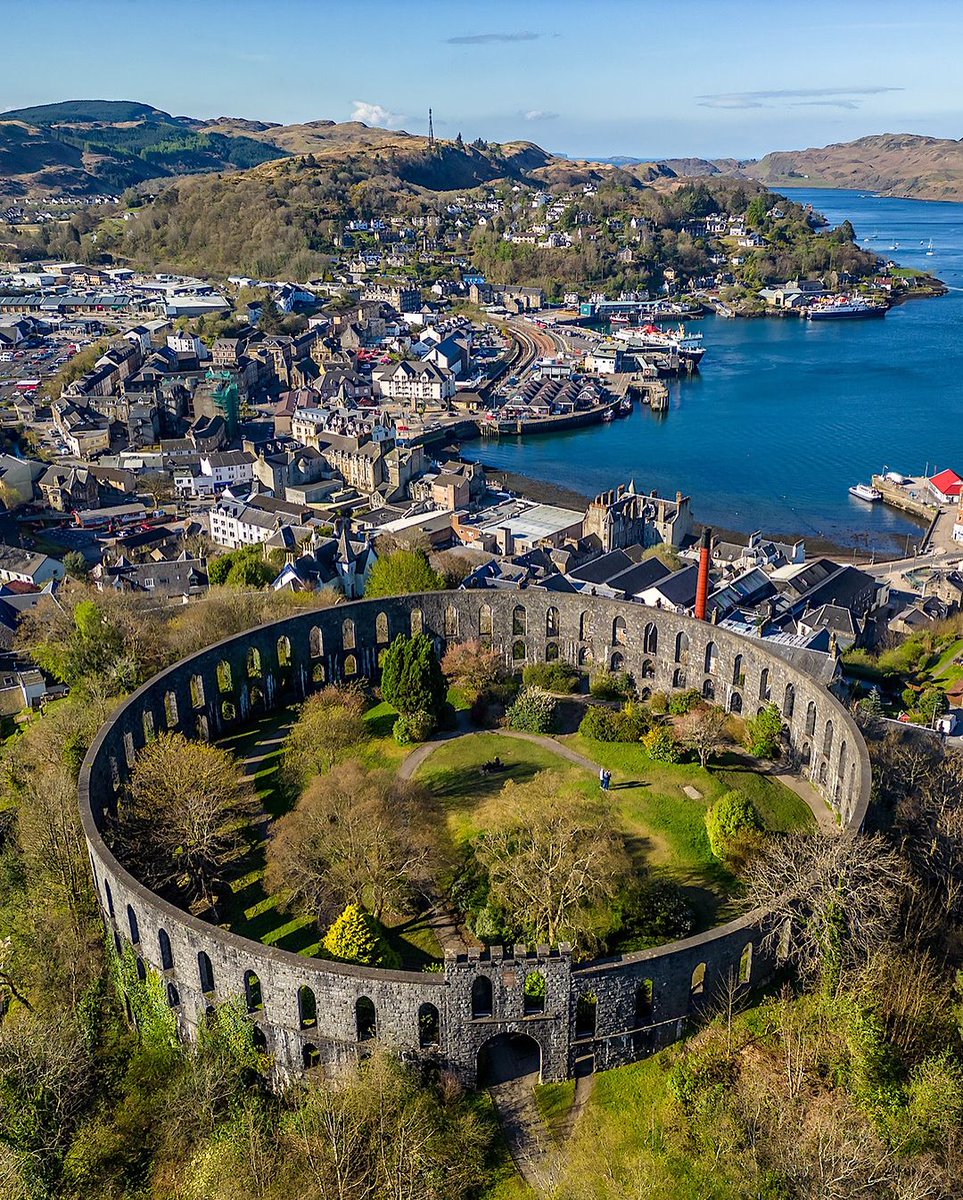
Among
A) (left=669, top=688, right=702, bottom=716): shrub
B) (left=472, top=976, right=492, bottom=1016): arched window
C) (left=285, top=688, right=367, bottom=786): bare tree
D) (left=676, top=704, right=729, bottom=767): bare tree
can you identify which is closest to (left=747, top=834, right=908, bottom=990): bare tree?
(left=472, top=976, right=492, bottom=1016): arched window

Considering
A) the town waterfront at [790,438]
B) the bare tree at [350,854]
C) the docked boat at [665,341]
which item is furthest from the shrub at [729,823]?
the docked boat at [665,341]

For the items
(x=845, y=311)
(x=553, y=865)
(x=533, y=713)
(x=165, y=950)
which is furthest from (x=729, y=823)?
(x=845, y=311)

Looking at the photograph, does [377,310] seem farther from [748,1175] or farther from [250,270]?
[748,1175]

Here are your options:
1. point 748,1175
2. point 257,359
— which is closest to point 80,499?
point 257,359

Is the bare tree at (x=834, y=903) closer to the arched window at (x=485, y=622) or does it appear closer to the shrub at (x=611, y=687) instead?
the shrub at (x=611, y=687)

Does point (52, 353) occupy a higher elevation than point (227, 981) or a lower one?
higher

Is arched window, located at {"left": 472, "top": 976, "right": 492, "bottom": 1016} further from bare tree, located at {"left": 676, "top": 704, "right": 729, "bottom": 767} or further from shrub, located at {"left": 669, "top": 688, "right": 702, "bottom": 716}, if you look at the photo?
shrub, located at {"left": 669, "top": 688, "right": 702, "bottom": 716}

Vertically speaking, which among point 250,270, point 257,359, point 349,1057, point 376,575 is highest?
point 250,270
